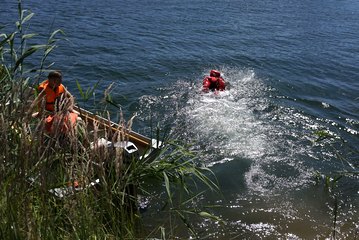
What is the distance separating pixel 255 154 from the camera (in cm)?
872

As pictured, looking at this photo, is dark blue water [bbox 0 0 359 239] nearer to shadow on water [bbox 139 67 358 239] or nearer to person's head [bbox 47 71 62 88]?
shadow on water [bbox 139 67 358 239]

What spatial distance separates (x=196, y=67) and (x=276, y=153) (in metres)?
5.59

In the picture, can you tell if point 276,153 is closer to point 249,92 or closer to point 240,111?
point 240,111

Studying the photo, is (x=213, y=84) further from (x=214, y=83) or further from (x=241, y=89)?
(x=241, y=89)

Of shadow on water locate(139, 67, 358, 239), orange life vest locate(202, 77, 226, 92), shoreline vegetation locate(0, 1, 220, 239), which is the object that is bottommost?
shadow on water locate(139, 67, 358, 239)

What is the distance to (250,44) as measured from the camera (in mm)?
17000

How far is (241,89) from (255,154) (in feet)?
12.6

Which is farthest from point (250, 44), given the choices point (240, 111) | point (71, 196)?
point (71, 196)

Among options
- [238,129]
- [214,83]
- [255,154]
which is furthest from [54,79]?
[214,83]

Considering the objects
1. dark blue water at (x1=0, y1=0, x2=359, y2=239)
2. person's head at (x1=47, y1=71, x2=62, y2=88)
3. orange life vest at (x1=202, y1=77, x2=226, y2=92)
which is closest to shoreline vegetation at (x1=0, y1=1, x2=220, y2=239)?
dark blue water at (x1=0, y1=0, x2=359, y2=239)

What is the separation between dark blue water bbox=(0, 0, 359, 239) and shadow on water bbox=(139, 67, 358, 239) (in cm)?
3

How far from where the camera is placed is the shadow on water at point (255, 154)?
692 cm

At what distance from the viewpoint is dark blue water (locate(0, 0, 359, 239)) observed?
7320 millimetres

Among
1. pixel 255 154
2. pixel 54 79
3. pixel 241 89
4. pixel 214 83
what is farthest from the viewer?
pixel 241 89
